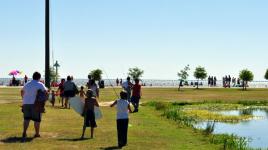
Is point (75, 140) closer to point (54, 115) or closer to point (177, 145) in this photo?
point (177, 145)

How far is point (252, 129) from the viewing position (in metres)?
27.3

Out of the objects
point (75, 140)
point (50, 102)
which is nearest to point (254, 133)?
point (75, 140)

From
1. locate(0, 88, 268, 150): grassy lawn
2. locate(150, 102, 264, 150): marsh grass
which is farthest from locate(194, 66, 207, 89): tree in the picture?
locate(0, 88, 268, 150): grassy lawn

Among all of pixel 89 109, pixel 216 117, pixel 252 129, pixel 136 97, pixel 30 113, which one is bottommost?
pixel 252 129

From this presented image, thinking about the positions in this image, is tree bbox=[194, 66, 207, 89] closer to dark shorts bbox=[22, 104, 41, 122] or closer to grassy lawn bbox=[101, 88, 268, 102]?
grassy lawn bbox=[101, 88, 268, 102]

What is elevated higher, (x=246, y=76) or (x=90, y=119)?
(x=246, y=76)

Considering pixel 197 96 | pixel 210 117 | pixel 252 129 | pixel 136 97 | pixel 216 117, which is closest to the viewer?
pixel 252 129

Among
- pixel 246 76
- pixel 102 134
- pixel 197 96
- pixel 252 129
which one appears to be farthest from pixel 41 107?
pixel 246 76

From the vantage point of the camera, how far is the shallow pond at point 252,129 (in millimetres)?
22891

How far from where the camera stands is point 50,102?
34.2 m

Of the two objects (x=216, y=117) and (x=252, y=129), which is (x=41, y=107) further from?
(x=216, y=117)

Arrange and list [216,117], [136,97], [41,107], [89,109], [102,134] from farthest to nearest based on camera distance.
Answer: [216,117] < [136,97] < [102,134] < [89,109] < [41,107]

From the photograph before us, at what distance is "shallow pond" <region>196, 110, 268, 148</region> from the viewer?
75.1ft

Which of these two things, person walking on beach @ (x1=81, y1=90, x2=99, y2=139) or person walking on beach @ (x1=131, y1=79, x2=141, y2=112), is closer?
person walking on beach @ (x1=81, y1=90, x2=99, y2=139)
